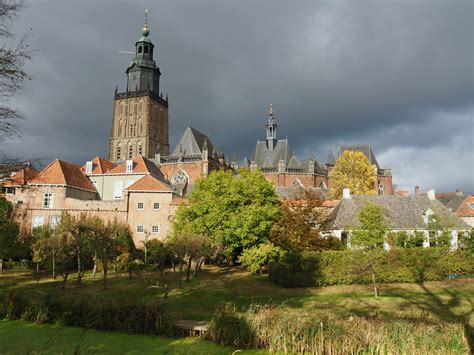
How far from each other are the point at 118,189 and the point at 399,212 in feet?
118

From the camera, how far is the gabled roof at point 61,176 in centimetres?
4306

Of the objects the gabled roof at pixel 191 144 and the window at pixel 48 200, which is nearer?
the window at pixel 48 200

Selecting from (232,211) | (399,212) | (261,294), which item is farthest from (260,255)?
(399,212)

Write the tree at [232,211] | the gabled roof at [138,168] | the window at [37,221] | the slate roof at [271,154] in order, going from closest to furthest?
the tree at [232,211] < the window at [37,221] < the gabled roof at [138,168] < the slate roof at [271,154]

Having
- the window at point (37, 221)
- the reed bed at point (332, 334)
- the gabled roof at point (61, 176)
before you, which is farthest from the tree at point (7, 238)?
the reed bed at point (332, 334)

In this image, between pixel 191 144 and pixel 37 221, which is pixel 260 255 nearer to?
pixel 37 221

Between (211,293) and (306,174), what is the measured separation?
169ft

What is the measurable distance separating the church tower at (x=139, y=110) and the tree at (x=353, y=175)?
44.7 meters

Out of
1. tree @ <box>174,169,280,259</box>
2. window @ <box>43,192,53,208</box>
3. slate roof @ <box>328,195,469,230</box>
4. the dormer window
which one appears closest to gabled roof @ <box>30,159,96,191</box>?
window @ <box>43,192,53,208</box>

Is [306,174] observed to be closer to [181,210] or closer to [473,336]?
[181,210]

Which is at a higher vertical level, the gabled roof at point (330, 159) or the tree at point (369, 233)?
the gabled roof at point (330, 159)

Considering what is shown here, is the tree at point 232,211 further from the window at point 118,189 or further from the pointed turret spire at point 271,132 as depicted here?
the pointed turret spire at point 271,132

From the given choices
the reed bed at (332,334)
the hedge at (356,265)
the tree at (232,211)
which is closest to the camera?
the reed bed at (332,334)

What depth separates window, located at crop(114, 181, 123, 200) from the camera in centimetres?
5422
